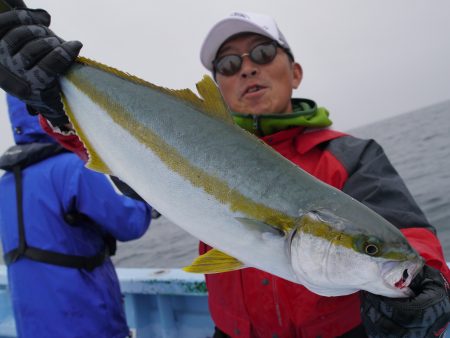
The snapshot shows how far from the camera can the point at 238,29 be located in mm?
2955

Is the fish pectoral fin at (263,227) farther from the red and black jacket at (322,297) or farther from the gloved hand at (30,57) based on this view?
the gloved hand at (30,57)

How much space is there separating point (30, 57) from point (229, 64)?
52.7 inches

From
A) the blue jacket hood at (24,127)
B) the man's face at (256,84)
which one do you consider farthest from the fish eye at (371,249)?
the blue jacket hood at (24,127)

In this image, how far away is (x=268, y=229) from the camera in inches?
65.1

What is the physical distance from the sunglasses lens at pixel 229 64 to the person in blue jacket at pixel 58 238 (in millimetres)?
1359

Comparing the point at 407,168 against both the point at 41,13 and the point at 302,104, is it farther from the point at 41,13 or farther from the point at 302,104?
the point at 41,13

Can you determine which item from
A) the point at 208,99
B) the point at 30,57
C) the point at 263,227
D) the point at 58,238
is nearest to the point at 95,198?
the point at 58,238

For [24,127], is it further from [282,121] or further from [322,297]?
[322,297]

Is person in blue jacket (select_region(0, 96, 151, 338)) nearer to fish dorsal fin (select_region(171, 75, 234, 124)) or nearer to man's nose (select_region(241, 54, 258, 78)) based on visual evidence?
man's nose (select_region(241, 54, 258, 78))

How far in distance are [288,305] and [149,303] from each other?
3590 millimetres

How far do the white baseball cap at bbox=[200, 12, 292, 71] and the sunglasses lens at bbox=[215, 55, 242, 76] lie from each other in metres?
0.17

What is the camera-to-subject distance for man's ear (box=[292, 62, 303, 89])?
10.8 feet

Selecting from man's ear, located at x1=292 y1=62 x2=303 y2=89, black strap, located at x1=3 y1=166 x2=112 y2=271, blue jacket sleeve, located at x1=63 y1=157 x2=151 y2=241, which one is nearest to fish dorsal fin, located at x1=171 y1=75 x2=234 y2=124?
man's ear, located at x1=292 y1=62 x2=303 y2=89

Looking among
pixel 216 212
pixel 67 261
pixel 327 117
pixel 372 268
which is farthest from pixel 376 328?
pixel 67 261
